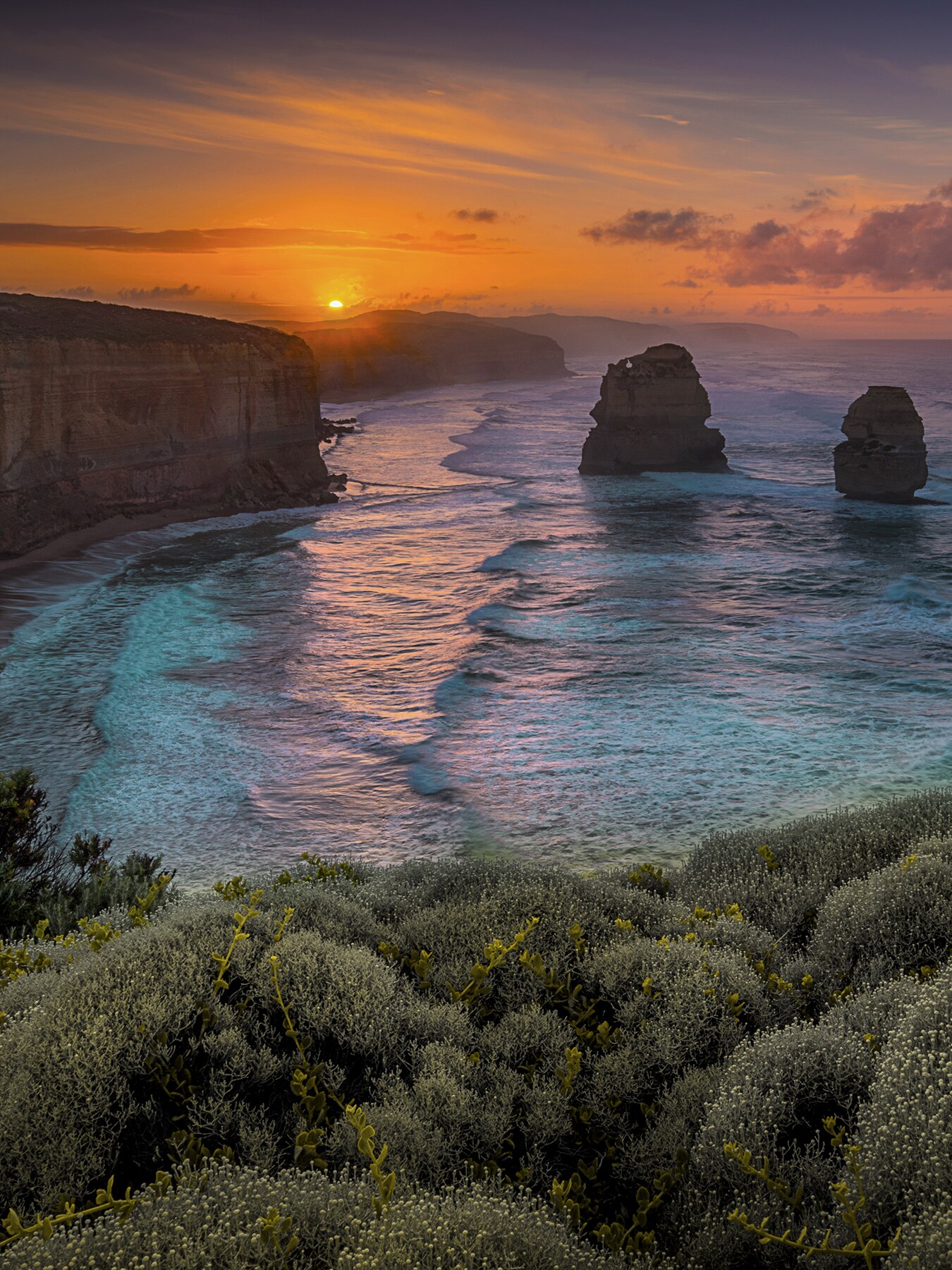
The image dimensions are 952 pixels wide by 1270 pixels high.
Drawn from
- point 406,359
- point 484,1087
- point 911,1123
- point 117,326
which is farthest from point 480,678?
point 406,359

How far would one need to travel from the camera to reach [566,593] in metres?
34.1

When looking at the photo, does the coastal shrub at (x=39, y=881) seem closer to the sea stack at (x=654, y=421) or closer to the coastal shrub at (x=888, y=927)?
the coastal shrub at (x=888, y=927)

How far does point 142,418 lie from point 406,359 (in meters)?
119

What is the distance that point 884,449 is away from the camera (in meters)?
51.8

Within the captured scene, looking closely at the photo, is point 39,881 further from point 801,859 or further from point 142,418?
point 142,418

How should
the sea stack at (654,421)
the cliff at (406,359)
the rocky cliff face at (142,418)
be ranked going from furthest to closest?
1. the cliff at (406,359)
2. the sea stack at (654,421)
3. the rocky cliff face at (142,418)

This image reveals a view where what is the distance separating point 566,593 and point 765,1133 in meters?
30.2

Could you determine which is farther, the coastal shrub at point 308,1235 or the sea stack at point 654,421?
the sea stack at point 654,421

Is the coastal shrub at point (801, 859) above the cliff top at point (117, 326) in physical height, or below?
below

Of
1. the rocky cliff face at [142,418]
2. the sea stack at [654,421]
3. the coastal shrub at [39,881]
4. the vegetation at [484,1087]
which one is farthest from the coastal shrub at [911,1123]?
the sea stack at [654,421]

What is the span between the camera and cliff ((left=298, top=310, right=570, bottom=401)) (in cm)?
14262

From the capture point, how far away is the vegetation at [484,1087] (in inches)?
132

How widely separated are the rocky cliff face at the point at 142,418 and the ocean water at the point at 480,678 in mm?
2872

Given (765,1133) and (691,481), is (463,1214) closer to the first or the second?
(765,1133)
